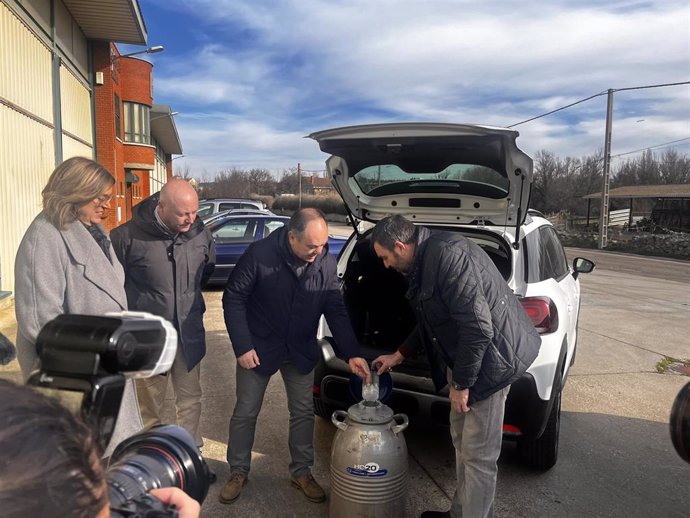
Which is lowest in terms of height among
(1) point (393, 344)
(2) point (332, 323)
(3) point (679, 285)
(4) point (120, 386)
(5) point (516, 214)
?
(3) point (679, 285)

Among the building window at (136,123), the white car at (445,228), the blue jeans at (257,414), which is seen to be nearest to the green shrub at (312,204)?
the building window at (136,123)

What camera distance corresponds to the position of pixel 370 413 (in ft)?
9.12

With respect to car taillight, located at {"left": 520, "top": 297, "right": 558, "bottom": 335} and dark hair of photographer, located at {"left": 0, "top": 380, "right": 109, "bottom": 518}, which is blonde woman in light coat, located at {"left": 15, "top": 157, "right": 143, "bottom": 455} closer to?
dark hair of photographer, located at {"left": 0, "top": 380, "right": 109, "bottom": 518}

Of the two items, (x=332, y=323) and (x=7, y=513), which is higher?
(x=7, y=513)

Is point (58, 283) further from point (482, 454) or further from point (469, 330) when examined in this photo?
point (482, 454)

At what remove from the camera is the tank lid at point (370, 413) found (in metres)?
2.75

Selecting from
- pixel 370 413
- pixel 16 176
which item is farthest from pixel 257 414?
pixel 16 176

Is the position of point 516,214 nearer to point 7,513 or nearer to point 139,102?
point 7,513

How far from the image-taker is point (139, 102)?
87.9ft

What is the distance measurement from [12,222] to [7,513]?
905 centimetres

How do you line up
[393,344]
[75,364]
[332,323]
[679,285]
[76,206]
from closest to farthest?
[75,364]
[76,206]
[332,323]
[393,344]
[679,285]

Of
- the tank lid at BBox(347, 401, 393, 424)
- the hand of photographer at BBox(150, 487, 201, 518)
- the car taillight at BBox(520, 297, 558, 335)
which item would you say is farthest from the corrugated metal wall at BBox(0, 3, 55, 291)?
the hand of photographer at BBox(150, 487, 201, 518)

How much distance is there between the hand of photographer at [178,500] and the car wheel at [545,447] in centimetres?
276

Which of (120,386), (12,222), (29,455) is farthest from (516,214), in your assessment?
(12,222)
